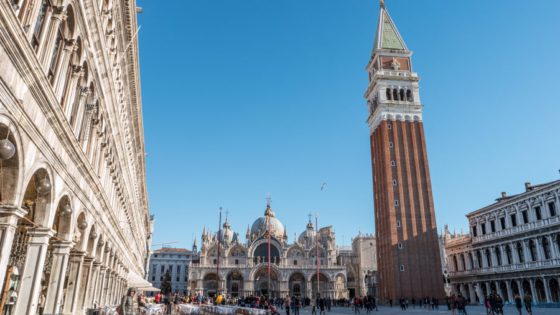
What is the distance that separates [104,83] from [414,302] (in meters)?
38.6

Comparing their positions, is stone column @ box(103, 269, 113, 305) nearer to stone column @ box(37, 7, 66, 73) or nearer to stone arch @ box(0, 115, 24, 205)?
stone arch @ box(0, 115, 24, 205)

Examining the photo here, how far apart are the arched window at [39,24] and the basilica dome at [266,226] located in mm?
66308

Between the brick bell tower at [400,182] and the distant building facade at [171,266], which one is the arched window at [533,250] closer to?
the brick bell tower at [400,182]

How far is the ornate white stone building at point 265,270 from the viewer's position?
64.9 meters

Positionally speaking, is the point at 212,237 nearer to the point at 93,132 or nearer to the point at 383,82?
the point at 383,82

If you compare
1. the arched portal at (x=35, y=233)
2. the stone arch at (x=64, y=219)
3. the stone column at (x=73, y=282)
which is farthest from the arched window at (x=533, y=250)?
the arched portal at (x=35, y=233)

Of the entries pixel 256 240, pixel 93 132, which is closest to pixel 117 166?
pixel 93 132

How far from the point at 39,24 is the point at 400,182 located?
4504cm

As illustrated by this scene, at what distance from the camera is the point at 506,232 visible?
38.5 metres

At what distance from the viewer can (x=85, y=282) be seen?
13328mm

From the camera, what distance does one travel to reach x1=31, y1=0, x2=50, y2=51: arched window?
23.3 ft

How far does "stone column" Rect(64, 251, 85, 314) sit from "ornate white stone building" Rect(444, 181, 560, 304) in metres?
34.0

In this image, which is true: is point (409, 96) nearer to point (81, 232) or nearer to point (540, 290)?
point (540, 290)

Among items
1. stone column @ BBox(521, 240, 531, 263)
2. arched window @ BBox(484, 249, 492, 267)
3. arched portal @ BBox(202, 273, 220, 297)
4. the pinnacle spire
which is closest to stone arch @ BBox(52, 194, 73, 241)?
stone column @ BBox(521, 240, 531, 263)
